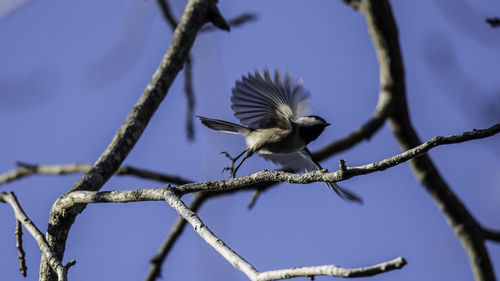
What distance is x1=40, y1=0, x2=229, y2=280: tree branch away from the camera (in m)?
2.27

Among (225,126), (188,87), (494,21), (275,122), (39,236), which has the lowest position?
(39,236)

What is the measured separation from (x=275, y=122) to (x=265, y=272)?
222 cm

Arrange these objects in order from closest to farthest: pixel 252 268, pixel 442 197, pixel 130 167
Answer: pixel 252 268 → pixel 130 167 → pixel 442 197

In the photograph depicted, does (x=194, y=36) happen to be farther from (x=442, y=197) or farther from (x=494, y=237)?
(x=494, y=237)

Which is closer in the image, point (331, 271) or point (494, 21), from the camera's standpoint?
point (331, 271)

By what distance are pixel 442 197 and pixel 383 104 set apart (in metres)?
0.79

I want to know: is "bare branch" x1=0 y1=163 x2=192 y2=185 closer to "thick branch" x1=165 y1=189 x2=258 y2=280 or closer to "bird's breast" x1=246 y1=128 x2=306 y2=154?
"bird's breast" x1=246 y1=128 x2=306 y2=154

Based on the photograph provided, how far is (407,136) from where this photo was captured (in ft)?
12.9

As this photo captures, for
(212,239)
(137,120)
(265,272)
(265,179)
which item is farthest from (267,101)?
(265,272)

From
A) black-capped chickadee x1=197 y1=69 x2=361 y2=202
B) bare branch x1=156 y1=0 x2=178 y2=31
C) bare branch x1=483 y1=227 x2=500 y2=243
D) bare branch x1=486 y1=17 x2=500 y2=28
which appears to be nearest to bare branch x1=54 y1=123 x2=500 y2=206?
bare branch x1=486 y1=17 x2=500 y2=28

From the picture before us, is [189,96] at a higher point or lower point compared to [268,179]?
higher

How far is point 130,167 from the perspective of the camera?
3645 millimetres

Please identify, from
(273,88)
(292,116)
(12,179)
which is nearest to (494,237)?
(292,116)

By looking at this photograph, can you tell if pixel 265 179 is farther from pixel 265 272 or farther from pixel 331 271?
pixel 331 271
